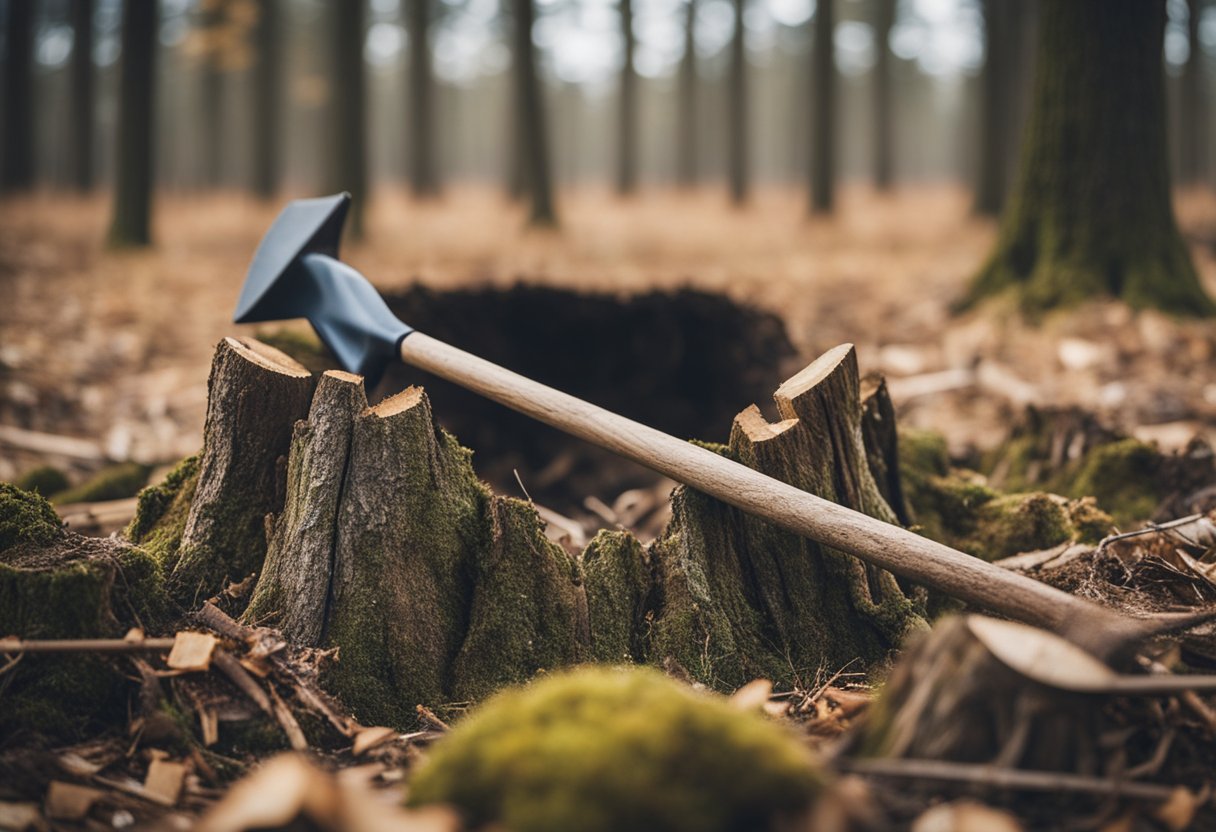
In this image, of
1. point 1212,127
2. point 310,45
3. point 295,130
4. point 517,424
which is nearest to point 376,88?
point 295,130

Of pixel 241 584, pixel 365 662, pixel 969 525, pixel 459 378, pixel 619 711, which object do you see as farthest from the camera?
pixel 969 525

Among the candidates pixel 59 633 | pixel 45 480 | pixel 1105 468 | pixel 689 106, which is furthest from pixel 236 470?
pixel 689 106

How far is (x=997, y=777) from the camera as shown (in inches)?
57.1

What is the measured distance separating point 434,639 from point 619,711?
110 centimetres

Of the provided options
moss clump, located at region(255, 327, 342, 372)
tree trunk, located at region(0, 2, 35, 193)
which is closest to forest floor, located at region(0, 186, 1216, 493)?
tree trunk, located at region(0, 2, 35, 193)

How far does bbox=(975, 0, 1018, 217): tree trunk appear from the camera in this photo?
1222 centimetres

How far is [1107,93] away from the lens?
5.18m

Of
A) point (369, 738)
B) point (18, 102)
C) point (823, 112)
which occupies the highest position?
point (18, 102)

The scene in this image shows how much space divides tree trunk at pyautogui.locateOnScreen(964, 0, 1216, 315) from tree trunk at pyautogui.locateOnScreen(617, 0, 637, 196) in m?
15.0

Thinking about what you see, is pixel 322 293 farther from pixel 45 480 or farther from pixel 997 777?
pixel 997 777

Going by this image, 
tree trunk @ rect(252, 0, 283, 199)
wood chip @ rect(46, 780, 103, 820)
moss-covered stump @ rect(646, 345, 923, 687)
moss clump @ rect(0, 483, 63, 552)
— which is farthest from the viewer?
tree trunk @ rect(252, 0, 283, 199)

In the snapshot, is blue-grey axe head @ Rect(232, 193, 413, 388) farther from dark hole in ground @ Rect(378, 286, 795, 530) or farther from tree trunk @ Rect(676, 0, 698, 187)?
tree trunk @ Rect(676, 0, 698, 187)

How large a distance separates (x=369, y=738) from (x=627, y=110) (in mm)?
20208

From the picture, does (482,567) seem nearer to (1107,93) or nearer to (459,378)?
(459,378)
